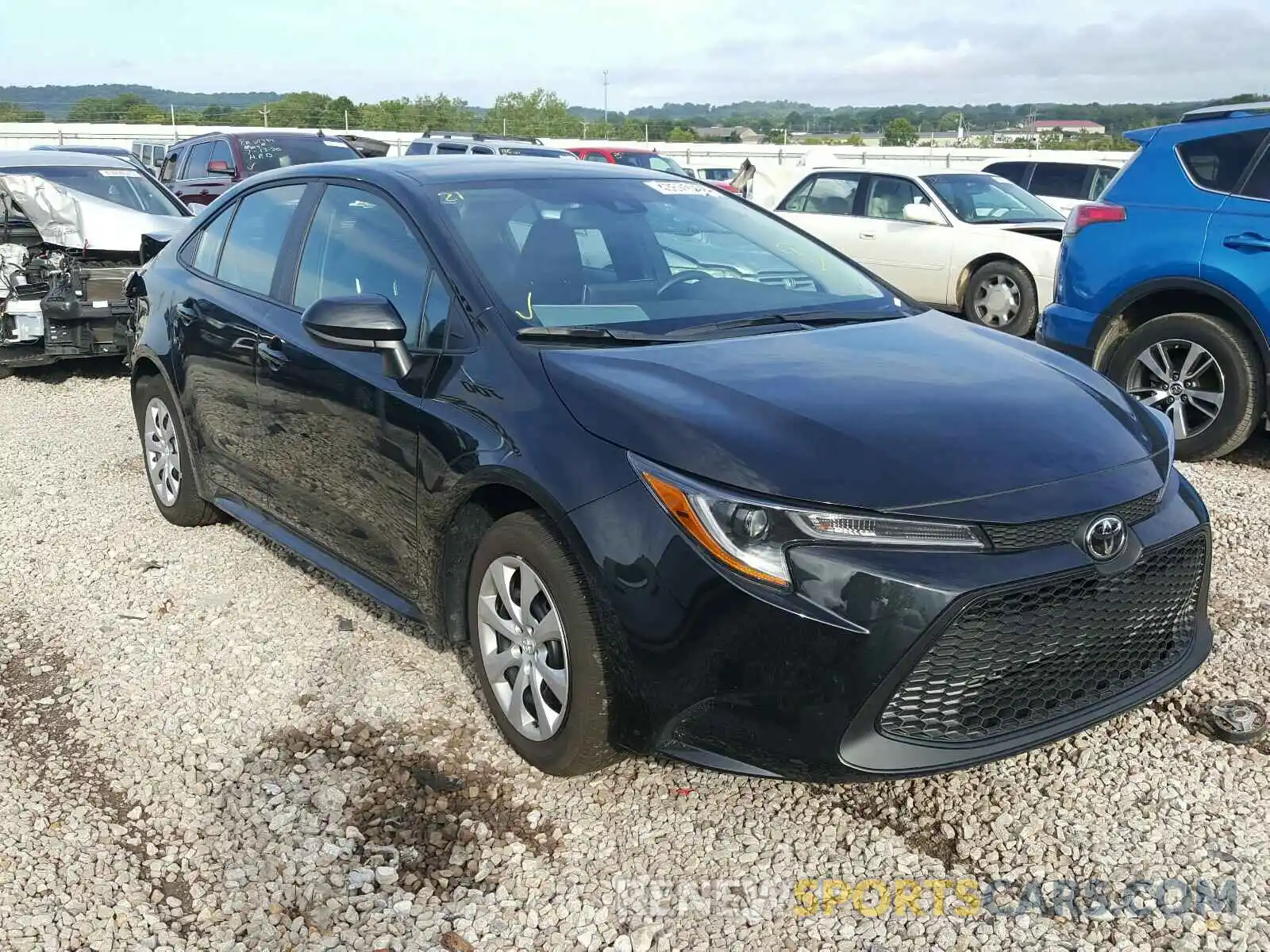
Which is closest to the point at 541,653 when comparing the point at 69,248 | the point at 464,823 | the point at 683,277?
the point at 464,823

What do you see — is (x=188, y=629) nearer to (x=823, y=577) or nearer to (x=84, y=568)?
(x=84, y=568)

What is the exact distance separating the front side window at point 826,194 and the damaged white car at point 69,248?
249 inches

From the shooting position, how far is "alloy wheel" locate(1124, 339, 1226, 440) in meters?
6.08

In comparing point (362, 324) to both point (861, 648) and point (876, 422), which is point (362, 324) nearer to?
point (876, 422)

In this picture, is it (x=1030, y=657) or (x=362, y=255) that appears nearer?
(x=1030, y=657)

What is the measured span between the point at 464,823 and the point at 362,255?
1.94 metres

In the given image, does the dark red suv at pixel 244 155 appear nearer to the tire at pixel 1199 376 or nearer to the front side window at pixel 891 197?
the front side window at pixel 891 197

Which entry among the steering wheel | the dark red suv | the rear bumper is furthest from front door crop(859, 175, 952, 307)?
the steering wheel

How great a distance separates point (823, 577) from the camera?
261 centimetres

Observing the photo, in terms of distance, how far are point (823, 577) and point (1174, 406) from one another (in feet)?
14.5

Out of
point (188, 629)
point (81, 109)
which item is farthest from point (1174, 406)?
point (81, 109)

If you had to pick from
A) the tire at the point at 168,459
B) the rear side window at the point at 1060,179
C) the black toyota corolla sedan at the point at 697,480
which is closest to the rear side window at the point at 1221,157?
the black toyota corolla sedan at the point at 697,480

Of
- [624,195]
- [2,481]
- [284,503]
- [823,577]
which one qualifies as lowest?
[2,481]

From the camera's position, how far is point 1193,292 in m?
6.07
